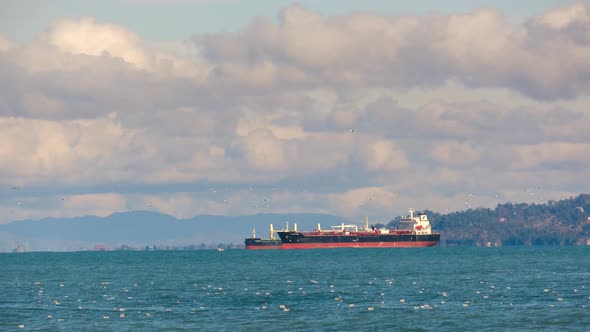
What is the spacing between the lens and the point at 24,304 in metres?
105

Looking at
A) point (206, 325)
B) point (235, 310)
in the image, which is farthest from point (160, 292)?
point (206, 325)

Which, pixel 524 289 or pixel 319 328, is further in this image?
pixel 524 289

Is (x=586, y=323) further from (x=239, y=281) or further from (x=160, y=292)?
(x=239, y=281)

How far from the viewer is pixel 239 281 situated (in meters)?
141

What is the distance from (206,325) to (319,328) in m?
10.1

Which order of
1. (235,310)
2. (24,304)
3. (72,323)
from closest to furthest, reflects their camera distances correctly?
1. (72,323)
2. (235,310)
3. (24,304)

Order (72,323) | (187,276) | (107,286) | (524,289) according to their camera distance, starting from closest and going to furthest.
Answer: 1. (72,323)
2. (524,289)
3. (107,286)
4. (187,276)

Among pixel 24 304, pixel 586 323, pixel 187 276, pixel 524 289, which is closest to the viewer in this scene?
pixel 586 323

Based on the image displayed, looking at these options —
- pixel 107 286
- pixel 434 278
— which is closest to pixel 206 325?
pixel 107 286

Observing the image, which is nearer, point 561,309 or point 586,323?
point 586,323

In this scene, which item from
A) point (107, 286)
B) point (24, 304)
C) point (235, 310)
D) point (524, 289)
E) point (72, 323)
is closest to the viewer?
point (72, 323)

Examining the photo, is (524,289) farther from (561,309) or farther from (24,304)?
(24,304)

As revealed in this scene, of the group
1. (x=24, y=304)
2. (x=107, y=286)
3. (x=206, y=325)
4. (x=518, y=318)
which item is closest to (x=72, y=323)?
(x=206, y=325)

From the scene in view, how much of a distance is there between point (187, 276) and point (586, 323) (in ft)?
299
